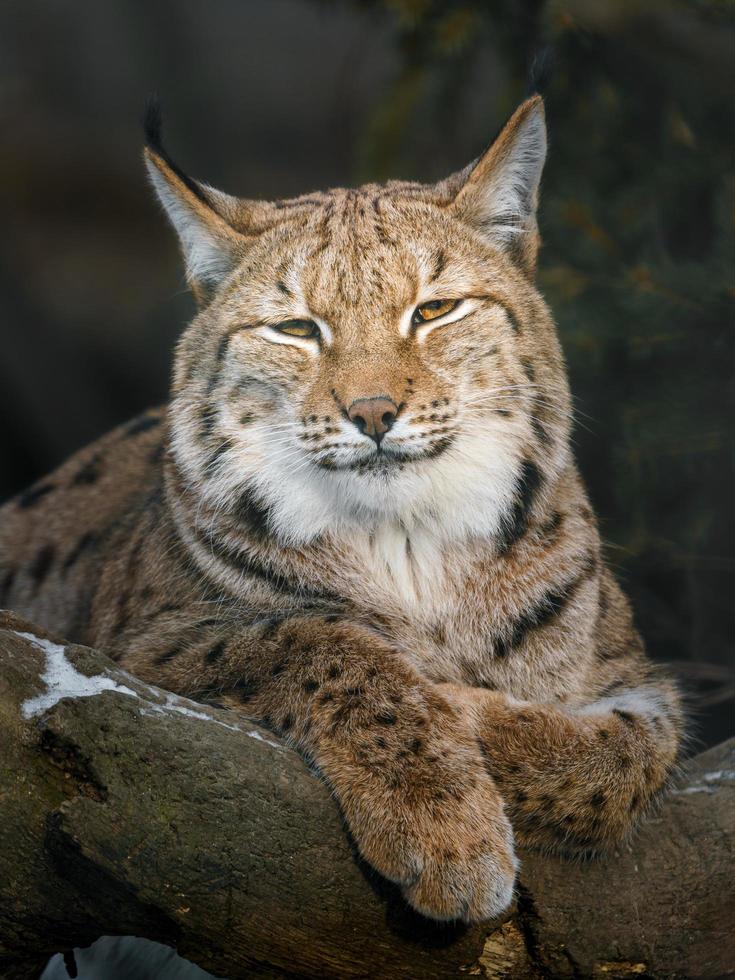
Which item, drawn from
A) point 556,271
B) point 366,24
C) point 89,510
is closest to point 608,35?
point 556,271

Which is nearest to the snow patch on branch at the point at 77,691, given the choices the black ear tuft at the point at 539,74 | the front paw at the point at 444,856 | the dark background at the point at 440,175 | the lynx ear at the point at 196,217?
the front paw at the point at 444,856

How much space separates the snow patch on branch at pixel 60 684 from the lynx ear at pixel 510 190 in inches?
71.4

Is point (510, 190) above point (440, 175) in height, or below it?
below

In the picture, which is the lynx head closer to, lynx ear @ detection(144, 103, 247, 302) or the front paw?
lynx ear @ detection(144, 103, 247, 302)

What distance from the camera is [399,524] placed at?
11.1 ft

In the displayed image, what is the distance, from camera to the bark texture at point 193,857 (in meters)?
2.66

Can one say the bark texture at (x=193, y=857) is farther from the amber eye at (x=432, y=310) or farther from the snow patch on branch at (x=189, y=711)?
the amber eye at (x=432, y=310)

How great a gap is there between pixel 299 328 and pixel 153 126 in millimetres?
778

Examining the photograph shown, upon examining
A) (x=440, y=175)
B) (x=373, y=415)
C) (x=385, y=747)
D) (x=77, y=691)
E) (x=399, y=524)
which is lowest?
(x=385, y=747)

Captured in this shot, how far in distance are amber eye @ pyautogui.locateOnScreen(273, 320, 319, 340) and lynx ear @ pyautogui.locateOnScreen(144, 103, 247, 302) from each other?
1.22 feet

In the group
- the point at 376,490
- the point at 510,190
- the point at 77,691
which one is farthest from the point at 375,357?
the point at 77,691

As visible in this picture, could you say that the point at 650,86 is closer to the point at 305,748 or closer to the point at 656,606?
the point at 656,606

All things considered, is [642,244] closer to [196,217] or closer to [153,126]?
[196,217]

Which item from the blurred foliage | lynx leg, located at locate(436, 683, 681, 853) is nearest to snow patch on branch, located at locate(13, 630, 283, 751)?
lynx leg, located at locate(436, 683, 681, 853)
